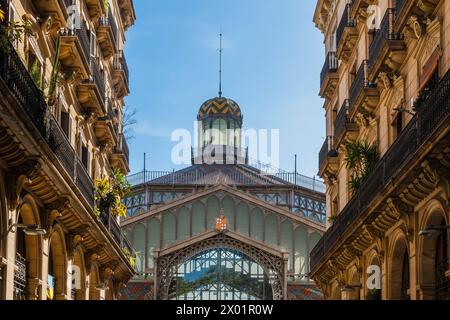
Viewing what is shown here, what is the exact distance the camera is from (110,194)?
3625cm

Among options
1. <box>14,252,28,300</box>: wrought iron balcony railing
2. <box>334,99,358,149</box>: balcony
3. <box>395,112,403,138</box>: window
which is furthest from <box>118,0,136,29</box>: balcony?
<box>14,252,28,300</box>: wrought iron balcony railing

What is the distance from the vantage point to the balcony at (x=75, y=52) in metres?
27.8

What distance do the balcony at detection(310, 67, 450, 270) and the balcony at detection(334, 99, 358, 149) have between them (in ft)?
9.71

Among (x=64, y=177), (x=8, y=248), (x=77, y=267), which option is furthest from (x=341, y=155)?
(x=8, y=248)

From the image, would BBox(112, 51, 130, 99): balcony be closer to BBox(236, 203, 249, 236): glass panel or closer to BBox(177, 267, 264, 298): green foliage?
BBox(177, 267, 264, 298): green foliage

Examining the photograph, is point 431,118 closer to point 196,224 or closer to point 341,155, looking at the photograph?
point 341,155

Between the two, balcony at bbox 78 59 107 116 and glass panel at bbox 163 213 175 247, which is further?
glass panel at bbox 163 213 175 247

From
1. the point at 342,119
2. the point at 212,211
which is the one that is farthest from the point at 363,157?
the point at 212,211

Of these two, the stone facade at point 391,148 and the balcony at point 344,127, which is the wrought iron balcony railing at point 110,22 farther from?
the balcony at point 344,127

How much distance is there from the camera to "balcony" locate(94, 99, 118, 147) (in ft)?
120

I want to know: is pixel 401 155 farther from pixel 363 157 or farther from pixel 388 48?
pixel 363 157

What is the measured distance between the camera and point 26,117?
19719 mm

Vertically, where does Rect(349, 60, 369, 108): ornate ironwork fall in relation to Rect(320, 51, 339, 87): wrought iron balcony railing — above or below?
below

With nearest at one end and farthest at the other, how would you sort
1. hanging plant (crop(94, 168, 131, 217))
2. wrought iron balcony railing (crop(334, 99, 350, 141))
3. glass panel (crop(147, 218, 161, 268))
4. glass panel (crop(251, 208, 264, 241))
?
1. hanging plant (crop(94, 168, 131, 217))
2. wrought iron balcony railing (crop(334, 99, 350, 141))
3. glass panel (crop(147, 218, 161, 268))
4. glass panel (crop(251, 208, 264, 241))
